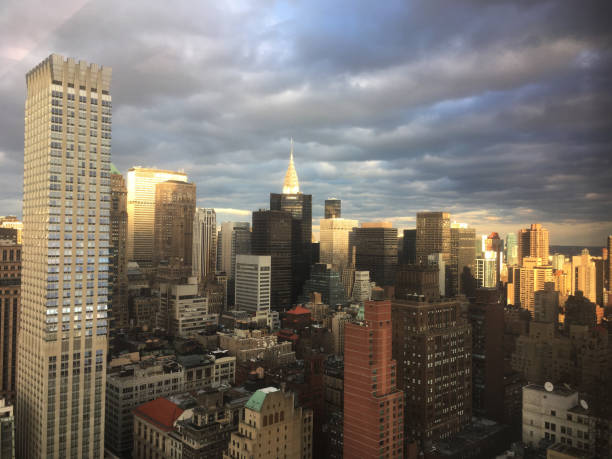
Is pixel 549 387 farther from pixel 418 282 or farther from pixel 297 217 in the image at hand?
pixel 297 217

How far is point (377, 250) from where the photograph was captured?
103 metres

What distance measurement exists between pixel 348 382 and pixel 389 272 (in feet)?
218

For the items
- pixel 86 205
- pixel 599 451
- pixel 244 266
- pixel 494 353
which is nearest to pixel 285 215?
pixel 244 266

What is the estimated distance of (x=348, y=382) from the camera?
99.8 ft

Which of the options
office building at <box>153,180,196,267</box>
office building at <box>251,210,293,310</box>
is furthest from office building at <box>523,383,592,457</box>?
office building at <box>153,180,196,267</box>

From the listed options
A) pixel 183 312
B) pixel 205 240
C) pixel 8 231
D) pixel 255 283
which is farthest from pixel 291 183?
pixel 8 231

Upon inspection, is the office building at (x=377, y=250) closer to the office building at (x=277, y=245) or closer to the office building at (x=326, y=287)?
the office building at (x=326, y=287)

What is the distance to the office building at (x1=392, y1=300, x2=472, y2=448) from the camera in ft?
119

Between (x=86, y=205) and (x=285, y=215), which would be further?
(x=285, y=215)

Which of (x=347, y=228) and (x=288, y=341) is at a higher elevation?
(x=347, y=228)

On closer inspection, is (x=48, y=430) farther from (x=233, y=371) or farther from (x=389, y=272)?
(x=389, y=272)

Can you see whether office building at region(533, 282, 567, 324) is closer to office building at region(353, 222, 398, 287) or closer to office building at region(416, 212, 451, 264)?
office building at region(416, 212, 451, 264)

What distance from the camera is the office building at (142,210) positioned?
123m

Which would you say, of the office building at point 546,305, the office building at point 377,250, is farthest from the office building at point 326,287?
the office building at point 546,305
